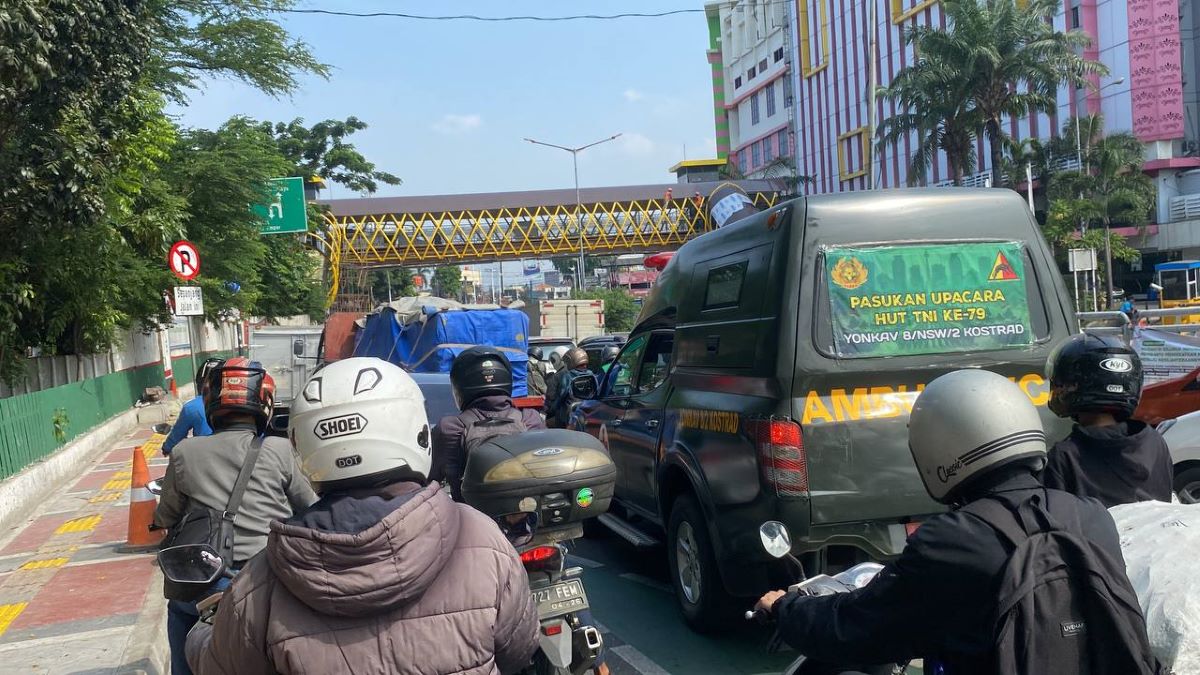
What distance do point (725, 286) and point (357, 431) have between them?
397 cm

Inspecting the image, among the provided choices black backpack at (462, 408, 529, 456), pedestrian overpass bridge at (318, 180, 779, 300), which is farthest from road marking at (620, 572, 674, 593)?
pedestrian overpass bridge at (318, 180, 779, 300)

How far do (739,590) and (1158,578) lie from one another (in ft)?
9.99

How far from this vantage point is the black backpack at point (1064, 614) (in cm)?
190

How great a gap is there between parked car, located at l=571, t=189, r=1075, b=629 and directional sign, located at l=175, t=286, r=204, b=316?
10094 mm

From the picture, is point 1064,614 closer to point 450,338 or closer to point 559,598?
point 559,598

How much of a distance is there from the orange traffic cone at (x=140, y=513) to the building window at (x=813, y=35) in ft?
218

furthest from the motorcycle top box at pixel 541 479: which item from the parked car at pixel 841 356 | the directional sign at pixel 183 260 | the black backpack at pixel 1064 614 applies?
the directional sign at pixel 183 260

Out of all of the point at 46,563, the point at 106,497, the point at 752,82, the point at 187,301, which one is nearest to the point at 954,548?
the point at 46,563

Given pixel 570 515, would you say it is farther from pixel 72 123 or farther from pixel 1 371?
pixel 1 371

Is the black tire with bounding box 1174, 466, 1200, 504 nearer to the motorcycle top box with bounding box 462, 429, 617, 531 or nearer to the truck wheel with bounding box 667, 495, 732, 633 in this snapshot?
the truck wheel with bounding box 667, 495, 732, 633

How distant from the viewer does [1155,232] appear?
48656mm

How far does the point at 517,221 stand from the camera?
49.8 m

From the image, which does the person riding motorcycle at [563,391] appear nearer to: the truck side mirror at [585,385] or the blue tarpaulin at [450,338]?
the blue tarpaulin at [450,338]

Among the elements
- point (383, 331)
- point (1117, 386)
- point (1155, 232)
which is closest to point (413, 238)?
point (383, 331)
